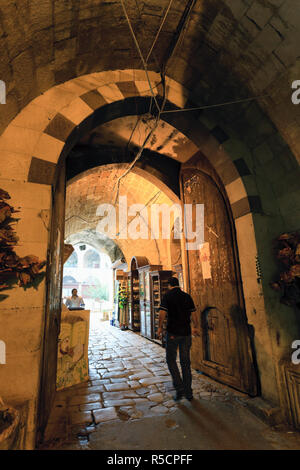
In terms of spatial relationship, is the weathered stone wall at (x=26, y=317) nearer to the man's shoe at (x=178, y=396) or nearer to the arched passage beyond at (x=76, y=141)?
the arched passage beyond at (x=76, y=141)

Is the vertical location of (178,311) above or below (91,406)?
above

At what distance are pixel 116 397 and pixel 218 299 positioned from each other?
91.0 inches

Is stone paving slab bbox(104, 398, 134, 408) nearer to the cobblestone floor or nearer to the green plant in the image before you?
the cobblestone floor

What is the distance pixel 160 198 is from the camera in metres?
8.64

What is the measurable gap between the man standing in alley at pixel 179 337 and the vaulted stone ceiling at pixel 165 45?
280 centimetres

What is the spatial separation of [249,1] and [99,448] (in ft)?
16.6

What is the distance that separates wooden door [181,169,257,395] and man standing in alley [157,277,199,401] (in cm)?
73

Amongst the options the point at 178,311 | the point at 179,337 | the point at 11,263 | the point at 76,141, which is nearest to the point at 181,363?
the point at 179,337

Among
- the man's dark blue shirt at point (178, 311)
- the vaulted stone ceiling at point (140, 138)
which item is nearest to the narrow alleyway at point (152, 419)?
the man's dark blue shirt at point (178, 311)

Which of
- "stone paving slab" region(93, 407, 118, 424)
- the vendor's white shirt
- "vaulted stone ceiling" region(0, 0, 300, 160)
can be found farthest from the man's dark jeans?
the vendor's white shirt

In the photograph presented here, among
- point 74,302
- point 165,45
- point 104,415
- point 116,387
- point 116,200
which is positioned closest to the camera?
point 104,415

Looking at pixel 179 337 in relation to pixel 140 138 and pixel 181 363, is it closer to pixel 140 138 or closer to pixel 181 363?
pixel 181 363

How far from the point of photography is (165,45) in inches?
130

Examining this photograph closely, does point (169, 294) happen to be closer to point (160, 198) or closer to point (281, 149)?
point (281, 149)
